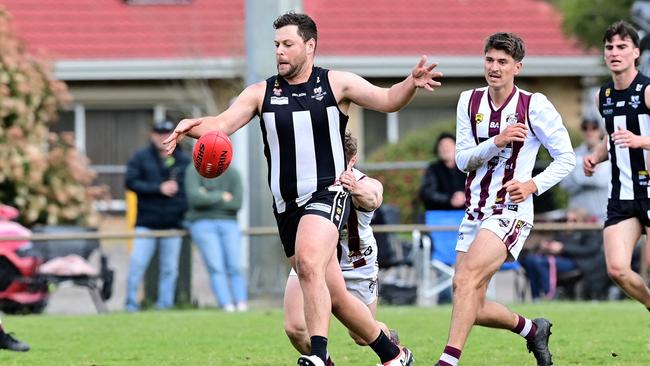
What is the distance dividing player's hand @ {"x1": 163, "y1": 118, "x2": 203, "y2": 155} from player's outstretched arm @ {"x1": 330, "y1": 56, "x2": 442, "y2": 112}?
89 centimetres

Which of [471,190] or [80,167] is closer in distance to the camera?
[471,190]

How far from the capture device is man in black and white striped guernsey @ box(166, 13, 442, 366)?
8.38 m

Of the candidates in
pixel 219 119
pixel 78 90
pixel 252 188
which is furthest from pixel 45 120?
pixel 219 119

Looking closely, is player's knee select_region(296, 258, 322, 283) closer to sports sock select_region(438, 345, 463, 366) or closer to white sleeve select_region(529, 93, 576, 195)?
sports sock select_region(438, 345, 463, 366)

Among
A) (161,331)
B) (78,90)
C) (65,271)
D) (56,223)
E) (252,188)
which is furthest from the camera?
(78,90)

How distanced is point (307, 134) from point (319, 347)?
1.32 m

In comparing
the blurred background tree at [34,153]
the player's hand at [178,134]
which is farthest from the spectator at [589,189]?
the player's hand at [178,134]

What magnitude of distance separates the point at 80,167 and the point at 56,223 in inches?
37.0

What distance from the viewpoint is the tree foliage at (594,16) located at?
21453 millimetres

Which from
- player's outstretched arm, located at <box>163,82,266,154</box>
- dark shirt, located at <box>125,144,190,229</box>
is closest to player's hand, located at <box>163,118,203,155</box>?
player's outstretched arm, located at <box>163,82,266,154</box>

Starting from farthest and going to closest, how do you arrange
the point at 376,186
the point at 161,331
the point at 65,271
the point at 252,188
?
the point at 252,188, the point at 65,271, the point at 161,331, the point at 376,186

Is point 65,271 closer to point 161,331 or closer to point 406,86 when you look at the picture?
point 161,331

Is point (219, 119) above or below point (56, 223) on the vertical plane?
above

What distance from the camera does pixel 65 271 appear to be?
15.2 metres
